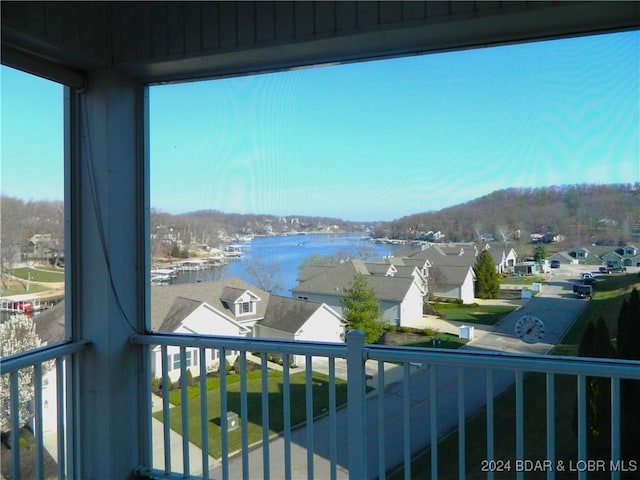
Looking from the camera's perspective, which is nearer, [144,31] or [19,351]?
[19,351]

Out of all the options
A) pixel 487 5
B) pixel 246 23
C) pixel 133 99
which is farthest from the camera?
pixel 133 99

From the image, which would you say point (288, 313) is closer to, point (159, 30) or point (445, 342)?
point (445, 342)

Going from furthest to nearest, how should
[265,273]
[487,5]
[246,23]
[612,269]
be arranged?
[265,273] → [246,23] → [612,269] → [487,5]

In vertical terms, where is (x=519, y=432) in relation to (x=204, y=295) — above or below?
below

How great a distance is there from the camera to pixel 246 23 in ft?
6.92

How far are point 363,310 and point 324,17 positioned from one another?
1.35 metres

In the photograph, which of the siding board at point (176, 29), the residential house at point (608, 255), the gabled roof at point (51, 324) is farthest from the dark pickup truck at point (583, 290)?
the gabled roof at point (51, 324)

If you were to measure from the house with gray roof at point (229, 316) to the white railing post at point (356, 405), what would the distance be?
204mm

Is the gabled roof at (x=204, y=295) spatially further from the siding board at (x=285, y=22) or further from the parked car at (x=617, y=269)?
the parked car at (x=617, y=269)

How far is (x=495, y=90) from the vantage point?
1.98m

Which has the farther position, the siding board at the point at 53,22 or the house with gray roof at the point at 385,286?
the house with gray roof at the point at 385,286

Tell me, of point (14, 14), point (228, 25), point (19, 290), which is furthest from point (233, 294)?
point (14, 14)

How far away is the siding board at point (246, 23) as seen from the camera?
6.89ft

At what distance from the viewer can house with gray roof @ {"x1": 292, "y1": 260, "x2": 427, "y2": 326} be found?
83.4 inches
